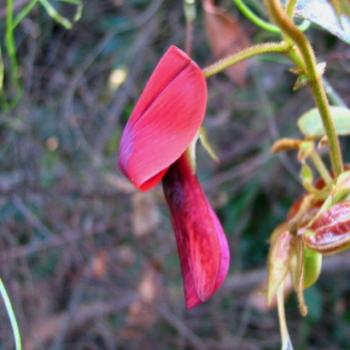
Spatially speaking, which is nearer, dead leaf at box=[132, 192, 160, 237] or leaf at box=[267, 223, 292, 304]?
leaf at box=[267, 223, 292, 304]

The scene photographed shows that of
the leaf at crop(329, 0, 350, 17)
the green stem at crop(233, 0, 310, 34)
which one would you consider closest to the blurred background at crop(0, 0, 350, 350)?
the green stem at crop(233, 0, 310, 34)

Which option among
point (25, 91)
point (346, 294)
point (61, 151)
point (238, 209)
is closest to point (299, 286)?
point (25, 91)

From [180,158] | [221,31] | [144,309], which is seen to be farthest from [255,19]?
[144,309]

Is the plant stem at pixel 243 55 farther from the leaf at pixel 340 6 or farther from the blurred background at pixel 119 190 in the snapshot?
the blurred background at pixel 119 190

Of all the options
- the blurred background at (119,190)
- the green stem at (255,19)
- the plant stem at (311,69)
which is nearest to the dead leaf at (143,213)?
the blurred background at (119,190)

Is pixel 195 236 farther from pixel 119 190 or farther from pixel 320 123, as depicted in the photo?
pixel 119 190

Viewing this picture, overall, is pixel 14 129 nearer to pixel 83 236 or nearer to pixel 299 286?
pixel 83 236

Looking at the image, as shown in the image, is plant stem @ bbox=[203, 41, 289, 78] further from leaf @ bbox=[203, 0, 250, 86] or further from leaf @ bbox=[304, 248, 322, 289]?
leaf @ bbox=[203, 0, 250, 86]
